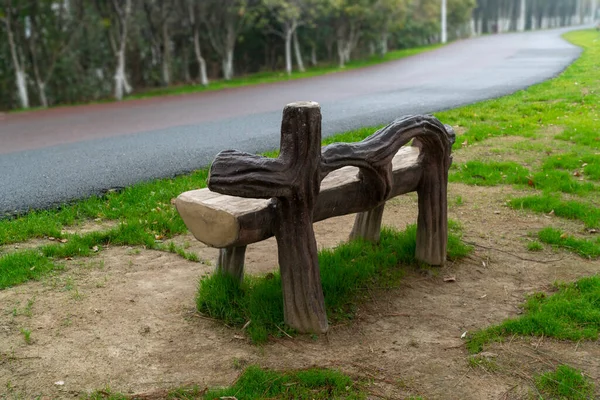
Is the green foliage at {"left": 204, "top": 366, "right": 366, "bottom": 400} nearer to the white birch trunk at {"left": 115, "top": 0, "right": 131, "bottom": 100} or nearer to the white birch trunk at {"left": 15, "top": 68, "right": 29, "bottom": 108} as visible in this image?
the white birch trunk at {"left": 115, "top": 0, "right": 131, "bottom": 100}

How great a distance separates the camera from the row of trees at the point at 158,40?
20.8 metres

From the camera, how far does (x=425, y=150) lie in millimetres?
4836

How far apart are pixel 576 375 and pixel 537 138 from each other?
6.20 metres

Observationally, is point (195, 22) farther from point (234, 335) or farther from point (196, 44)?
point (234, 335)

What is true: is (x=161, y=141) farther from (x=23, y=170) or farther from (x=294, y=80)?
(x=294, y=80)

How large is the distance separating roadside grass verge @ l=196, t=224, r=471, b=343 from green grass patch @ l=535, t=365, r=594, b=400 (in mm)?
1240

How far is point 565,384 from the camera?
11.1 feet

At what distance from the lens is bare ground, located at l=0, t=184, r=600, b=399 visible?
3482 mm

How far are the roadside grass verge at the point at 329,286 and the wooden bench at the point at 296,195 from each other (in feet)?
0.47

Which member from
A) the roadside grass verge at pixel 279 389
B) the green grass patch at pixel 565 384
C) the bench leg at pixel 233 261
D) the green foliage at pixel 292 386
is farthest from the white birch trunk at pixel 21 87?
the green grass patch at pixel 565 384

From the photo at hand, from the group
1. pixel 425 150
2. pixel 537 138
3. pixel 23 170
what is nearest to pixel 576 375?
pixel 425 150

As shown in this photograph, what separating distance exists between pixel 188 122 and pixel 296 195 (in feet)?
29.9

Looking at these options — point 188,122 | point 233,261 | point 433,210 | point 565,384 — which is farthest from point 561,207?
point 188,122

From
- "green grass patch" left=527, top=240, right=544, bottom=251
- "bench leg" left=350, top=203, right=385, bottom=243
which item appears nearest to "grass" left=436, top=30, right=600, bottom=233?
"green grass patch" left=527, top=240, right=544, bottom=251
